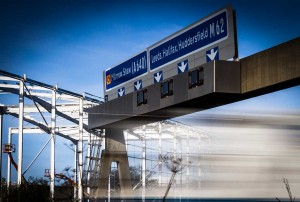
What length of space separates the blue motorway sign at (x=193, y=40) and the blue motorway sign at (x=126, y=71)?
0.75 meters

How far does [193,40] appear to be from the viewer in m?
12.9

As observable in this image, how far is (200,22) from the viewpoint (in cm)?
1255

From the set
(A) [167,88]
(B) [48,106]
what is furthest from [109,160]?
(B) [48,106]

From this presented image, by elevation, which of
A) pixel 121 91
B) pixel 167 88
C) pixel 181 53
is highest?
pixel 181 53

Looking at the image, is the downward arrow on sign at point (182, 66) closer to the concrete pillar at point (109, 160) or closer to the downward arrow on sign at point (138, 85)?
the concrete pillar at point (109, 160)

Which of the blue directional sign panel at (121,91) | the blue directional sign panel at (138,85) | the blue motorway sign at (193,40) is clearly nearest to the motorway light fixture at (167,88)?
the blue motorway sign at (193,40)

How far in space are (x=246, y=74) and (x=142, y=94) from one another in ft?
13.3

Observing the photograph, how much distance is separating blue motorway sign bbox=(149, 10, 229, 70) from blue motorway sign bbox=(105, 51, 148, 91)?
75 cm

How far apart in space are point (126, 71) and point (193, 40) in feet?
14.2

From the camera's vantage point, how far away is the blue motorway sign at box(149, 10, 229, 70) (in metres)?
12.0

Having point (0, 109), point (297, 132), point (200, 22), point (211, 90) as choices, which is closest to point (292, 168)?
point (297, 132)

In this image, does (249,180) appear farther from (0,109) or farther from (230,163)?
(0,109)

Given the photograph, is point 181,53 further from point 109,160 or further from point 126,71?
point 126,71

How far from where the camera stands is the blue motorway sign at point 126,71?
15.7 metres
